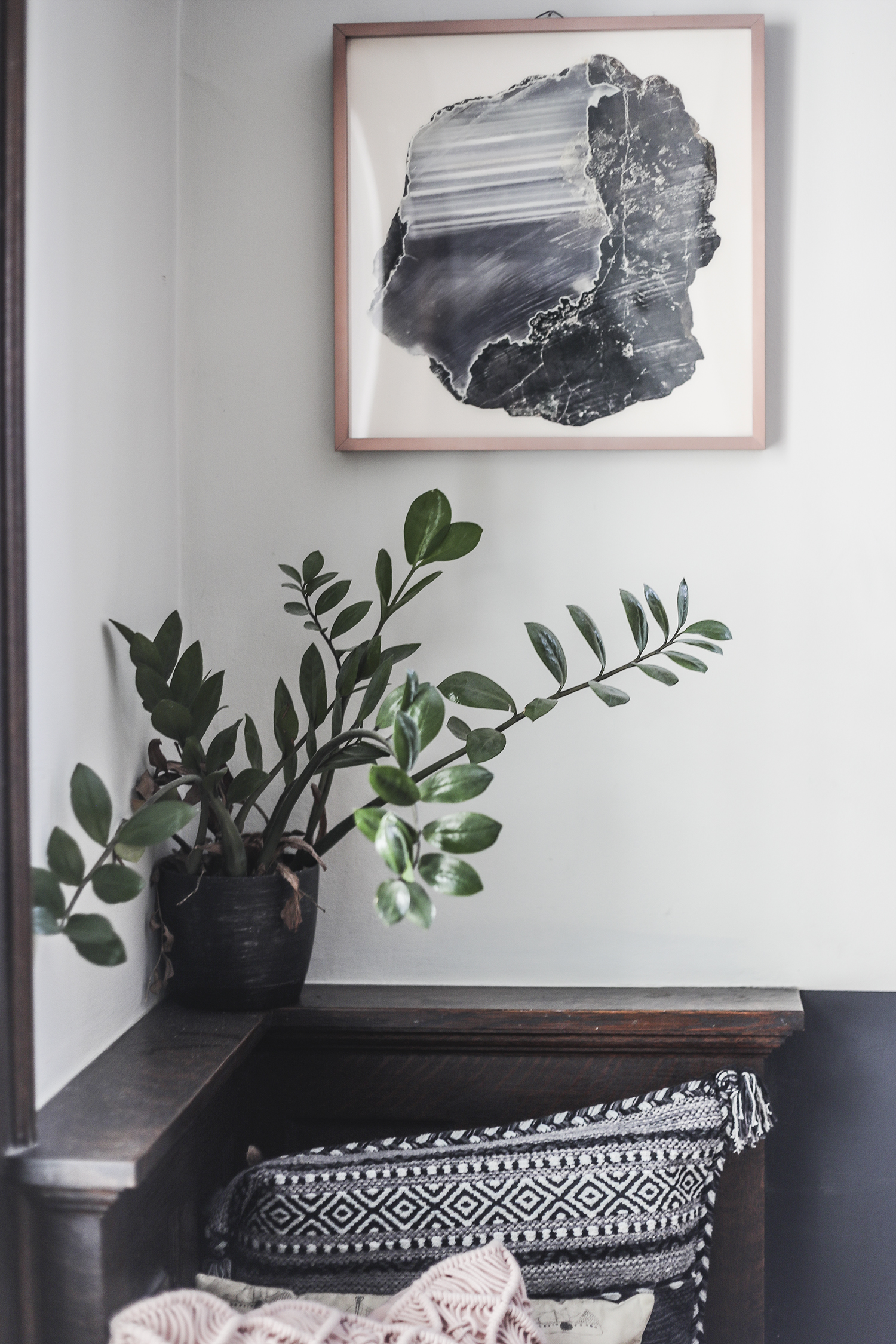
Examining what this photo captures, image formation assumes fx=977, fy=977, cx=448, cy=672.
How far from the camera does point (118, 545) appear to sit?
111 cm

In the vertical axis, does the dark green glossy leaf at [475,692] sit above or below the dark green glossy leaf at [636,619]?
below

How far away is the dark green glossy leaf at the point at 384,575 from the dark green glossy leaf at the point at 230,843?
309 millimetres

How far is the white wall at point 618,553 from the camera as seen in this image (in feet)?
4.23

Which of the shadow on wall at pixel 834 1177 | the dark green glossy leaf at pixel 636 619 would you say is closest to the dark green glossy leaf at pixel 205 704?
the dark green glossy leaf at pixel 636 619

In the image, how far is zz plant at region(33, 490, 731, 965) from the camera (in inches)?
34.6

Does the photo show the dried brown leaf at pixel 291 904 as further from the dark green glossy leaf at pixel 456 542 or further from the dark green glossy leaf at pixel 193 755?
the dark green glossy leaf at pixel 456 542

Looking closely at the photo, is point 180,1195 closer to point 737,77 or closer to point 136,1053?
point 136,1053

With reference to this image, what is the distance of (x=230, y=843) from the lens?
1099mm

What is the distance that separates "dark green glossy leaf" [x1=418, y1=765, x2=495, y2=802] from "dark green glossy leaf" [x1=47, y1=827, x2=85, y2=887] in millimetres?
323

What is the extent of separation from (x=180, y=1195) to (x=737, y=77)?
1508 millimetres

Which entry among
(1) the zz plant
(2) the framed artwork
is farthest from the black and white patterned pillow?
(2) the framed artwork

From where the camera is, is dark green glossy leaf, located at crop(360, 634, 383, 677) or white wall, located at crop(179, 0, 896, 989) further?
white wall, located at crop(179, 0, 896, 989)

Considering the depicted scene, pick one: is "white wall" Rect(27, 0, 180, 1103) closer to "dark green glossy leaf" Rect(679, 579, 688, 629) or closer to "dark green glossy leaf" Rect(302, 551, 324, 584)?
"dark green glossy leaf" Rect(302, 551, 324, 584)

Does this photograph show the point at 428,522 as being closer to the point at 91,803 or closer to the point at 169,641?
the point at 169,641
